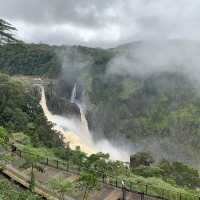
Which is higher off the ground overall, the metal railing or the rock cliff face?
the rock cliff face

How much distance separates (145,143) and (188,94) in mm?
20076

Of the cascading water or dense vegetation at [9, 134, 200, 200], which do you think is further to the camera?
the cascading water

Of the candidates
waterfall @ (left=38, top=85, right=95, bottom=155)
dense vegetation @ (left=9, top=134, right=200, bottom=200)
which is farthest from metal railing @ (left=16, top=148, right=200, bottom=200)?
waterfall @ (left=38, top=85, right=95, bottom=155)

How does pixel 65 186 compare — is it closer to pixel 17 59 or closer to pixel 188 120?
pixel 188 120

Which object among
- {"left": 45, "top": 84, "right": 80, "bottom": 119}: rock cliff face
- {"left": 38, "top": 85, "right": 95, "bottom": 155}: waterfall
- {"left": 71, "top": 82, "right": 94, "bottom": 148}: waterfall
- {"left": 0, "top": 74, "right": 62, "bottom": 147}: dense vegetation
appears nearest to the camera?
{"left": 0, "top": 74, "right": 62, "bottom": 147}: dense vegetation

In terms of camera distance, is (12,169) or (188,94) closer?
(12,169)

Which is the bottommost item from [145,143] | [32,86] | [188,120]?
[145,143]

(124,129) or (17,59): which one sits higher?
(17,59)

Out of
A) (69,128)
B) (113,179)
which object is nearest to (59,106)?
(69,128)

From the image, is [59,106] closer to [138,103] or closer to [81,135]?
[81,135]

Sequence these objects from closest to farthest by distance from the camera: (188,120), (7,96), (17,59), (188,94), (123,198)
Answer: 1. (123,198)
2. (7,96)
3. (188,120)
4. (188,94)
5. (17,59)

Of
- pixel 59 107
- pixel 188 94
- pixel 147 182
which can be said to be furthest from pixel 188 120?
pixel 147 182

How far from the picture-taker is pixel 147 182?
25.8 m

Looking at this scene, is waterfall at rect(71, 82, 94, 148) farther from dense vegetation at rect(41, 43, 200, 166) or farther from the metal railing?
the metal railing
